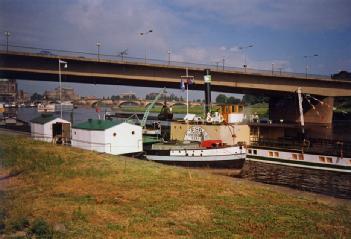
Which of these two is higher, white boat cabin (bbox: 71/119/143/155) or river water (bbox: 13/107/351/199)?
white boat cabin (bbox: 71/119/143/155)

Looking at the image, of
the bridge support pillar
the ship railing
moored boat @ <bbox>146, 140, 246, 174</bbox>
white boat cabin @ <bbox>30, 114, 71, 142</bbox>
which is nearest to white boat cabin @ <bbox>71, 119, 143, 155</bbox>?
moored boat @ <bbox>146, 140, 246, 174</bbox>

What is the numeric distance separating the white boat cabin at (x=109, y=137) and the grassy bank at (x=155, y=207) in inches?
616

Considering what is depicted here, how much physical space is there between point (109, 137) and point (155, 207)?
2537 centimetres

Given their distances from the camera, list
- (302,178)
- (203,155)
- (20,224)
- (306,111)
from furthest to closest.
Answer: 1. (306,111)
2. (203,155)
3. (302,178)
4. (20,224)

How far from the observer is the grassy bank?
1257 cm

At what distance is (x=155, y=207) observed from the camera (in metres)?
15.5

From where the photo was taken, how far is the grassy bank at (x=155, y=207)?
41.2 feet

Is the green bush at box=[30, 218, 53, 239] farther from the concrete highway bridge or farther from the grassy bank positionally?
the concrete highway bridge

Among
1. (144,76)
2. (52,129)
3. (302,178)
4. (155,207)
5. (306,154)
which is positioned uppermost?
(144,76)

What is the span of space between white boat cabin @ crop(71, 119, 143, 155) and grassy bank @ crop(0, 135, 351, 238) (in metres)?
15.6

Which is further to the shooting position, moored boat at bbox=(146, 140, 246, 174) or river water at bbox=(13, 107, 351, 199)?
moored boat at bbox=(146, 140, 246, 174)

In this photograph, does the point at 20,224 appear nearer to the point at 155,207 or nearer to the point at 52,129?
the point at 155,207

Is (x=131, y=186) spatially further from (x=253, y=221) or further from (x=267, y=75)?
(x=267, y=75)

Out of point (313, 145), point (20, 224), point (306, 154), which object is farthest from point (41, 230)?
point (313, 145)
